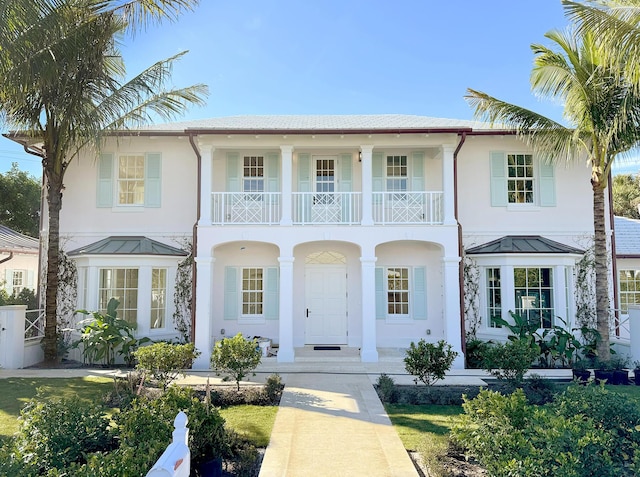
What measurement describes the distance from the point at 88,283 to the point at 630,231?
18.7 m

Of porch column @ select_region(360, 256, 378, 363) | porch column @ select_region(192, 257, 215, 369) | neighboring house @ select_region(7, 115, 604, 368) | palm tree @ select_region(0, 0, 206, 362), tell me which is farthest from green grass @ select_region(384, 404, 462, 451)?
palm tree @ select_region(0, 0, 206, 362)

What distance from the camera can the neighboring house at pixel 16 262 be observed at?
18109 mm

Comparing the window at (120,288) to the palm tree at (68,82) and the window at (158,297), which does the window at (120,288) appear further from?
the palm tree at (68,82)

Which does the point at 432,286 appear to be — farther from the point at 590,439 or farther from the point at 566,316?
the point at 590,439

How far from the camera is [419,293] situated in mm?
13484

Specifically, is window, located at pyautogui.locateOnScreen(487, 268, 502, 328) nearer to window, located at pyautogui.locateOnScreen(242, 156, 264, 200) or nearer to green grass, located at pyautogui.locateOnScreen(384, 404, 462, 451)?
green grass, located at pyautogui.locateOnScreen(384, 404, 462, 451)

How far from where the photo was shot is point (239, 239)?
1202 cm

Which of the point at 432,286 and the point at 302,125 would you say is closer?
the point at 432,286

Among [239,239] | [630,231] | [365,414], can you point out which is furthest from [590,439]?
[630,231]

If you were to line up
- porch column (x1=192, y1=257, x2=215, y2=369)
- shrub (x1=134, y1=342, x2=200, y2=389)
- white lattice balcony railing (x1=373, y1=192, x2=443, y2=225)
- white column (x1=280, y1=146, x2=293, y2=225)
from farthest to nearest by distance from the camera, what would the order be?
white lattice balcony railing (x1=373, y1=192, x2=443, y2=225) < white column (x1=280, y1=146, x2=293, y2=225) < porch column (x1=192, y1=257, x2=215, y2=369) < shrub (x1=134, y1=342, x2=200, y2=389)

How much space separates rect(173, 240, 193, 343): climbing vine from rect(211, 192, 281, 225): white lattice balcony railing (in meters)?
1.64

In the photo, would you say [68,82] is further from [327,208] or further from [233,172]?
[327,208]

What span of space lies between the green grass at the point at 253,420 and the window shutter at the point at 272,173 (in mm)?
7536

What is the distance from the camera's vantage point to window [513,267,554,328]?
1248 centimetres
